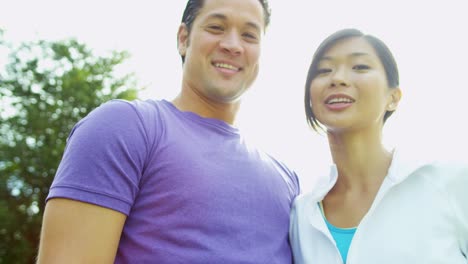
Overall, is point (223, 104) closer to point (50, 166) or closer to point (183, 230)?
point (183, 230)

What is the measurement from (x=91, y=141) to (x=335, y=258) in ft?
4.41

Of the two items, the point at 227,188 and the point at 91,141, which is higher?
the point at 91,141

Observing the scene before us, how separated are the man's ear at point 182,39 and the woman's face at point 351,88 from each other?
0.86m

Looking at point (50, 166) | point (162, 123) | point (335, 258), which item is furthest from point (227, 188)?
point (50, 166)

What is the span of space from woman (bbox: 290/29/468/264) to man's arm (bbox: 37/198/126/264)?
3.72 ft

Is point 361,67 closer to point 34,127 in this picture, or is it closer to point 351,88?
point 351,88

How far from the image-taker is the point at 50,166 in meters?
16.6

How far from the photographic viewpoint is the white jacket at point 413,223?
2387 millimetres

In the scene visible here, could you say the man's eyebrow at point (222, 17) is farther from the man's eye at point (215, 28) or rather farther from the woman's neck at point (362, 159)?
the woman's neck at point (362, 159)

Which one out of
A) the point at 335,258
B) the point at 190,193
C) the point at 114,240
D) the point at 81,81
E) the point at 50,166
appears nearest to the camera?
the point at 114,240

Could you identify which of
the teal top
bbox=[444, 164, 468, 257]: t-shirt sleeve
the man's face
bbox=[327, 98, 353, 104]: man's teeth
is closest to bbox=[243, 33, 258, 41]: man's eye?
the man's face

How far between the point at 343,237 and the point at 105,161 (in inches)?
51.6

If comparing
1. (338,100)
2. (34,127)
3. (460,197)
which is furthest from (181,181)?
(34,127)

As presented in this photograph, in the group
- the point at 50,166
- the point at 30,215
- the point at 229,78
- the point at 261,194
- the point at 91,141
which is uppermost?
→ the point at 229,78
